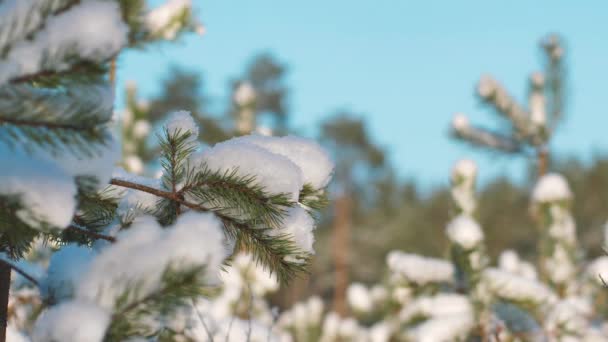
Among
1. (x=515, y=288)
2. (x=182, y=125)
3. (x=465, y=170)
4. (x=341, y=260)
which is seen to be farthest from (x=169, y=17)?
(x=341, y=260)

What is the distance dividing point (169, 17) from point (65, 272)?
2.97m

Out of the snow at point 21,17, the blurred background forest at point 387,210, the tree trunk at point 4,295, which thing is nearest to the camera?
the snow at point 21,17

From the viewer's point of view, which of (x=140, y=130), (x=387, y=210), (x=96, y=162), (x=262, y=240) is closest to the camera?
(x=96, y=162)

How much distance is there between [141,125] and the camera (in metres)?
7.17

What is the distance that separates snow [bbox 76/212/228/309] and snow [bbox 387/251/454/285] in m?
2.64

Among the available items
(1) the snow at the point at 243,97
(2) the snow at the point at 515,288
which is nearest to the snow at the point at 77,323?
(2) the snow at the point at 515,288

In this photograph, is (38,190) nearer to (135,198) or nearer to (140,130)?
(135,198)

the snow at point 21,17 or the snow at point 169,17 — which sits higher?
the snow at point 169,17

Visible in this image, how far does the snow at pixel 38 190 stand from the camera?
100cm

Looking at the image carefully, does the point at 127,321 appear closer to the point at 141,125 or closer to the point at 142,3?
the point at 142,3

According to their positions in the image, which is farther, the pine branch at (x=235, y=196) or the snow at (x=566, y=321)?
the snow at (x=566, y=321)

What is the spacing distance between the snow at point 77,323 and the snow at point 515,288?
274 cm

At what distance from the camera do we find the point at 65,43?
93cm

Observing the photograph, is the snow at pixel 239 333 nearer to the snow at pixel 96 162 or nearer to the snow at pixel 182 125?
the snow at pixel 182 125
